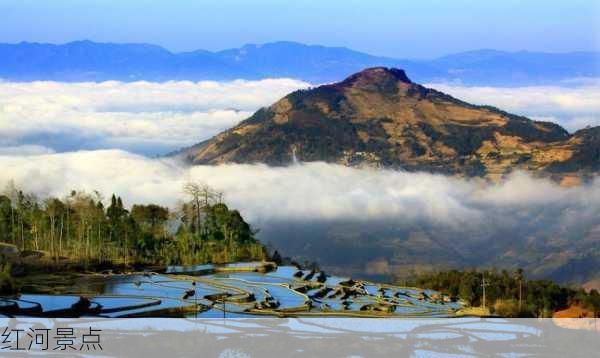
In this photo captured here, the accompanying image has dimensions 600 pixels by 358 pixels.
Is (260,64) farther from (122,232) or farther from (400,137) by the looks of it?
(122,232)

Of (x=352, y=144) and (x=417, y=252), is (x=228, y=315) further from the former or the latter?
(x=352, y=144)

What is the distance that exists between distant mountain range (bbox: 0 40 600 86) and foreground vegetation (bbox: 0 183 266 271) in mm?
19668

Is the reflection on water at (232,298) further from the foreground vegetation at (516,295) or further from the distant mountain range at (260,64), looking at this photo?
the distant mountain range at (260,64)

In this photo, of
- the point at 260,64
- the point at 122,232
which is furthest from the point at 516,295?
the point at 260,64

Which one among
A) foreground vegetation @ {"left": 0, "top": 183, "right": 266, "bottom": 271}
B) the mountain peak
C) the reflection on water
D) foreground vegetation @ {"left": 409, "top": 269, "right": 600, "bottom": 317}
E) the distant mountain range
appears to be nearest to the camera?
the reflection on water

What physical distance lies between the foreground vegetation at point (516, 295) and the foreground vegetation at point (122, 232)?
10.9 ft

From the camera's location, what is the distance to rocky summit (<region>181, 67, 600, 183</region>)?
34781 millimetres

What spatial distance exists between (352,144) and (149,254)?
24275mm

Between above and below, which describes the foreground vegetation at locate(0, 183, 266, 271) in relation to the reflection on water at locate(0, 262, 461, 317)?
above

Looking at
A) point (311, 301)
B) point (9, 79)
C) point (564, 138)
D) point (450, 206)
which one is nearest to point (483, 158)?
point (564, 138)

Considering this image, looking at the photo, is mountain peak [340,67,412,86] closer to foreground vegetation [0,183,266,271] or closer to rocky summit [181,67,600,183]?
rocky summit [181,67,600,183]

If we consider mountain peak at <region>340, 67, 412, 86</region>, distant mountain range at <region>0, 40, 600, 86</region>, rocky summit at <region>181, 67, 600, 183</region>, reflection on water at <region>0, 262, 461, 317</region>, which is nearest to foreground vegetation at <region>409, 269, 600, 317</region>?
reflection on water at <region>0, 262, 461, 317</region>

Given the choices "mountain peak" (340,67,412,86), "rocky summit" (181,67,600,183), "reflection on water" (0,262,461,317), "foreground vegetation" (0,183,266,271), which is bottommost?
"reflection on water" (0,262,461,317)

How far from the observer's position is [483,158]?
36062 mm
